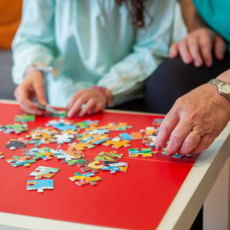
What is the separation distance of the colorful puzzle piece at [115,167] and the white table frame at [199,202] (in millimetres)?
135

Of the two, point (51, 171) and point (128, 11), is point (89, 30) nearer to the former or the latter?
point (128, 11)

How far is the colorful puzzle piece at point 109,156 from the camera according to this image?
0.71 m

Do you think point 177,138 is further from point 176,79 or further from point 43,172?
point 176,79

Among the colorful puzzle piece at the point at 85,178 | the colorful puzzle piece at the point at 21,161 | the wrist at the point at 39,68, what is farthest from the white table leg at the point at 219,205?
the wrist at the point at 39,68

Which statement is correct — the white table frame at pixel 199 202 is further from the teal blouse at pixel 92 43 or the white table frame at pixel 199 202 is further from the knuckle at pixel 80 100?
the teal blouse at pixel 92 43

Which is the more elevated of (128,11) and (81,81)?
(128,11)

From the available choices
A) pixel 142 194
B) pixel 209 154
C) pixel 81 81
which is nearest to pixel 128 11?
pixel 81 81

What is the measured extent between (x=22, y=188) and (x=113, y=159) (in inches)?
8.5

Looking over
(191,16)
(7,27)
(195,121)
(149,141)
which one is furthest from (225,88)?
(7,27)

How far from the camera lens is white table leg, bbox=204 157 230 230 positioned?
82 centimetres

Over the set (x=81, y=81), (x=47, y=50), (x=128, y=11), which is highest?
(x=128, y=11)

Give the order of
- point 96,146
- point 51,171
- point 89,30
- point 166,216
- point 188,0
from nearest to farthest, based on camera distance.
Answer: point 166,216, point 51,171, point 96,146, point 188,0, point 89,30

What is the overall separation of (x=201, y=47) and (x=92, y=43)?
525 millimetres

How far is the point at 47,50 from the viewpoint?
4.56ft
